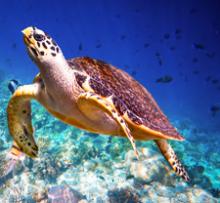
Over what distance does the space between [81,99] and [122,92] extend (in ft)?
2.54

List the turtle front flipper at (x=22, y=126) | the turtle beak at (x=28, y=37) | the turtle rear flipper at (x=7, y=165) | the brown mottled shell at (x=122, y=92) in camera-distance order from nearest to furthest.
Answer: the turtle beak at (x=28, y=37)
the brown mottled shell at (x=122, y=92)
the turtle front flipper at (x=22, y=126)
the turtle rear flipper at (x=7, y=165)

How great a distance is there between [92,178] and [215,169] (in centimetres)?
551

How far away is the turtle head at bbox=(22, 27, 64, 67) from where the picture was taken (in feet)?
9.13

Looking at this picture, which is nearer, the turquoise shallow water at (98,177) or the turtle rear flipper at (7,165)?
the turquoise shallow water at (98,177)

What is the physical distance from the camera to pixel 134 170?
6250 millimetres

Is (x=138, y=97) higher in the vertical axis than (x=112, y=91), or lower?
higher

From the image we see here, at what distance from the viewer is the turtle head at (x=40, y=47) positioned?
278 cm

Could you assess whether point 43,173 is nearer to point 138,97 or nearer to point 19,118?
point 19,118

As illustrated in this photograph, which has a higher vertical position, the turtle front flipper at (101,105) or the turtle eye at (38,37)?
the turtle eye at (38,37)

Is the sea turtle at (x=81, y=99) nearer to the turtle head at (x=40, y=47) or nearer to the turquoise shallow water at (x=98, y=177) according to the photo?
the turtle head at (x=40, y=47)

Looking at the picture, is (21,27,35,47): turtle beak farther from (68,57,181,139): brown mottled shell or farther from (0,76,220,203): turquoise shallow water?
(0,76,220,203): turquoise shallow water

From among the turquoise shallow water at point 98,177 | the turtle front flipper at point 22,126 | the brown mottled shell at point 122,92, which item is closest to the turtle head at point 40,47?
the brown mottled shell at point 122,92

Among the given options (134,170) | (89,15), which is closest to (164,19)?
(89,15)

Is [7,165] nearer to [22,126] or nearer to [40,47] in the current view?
[22,126]
